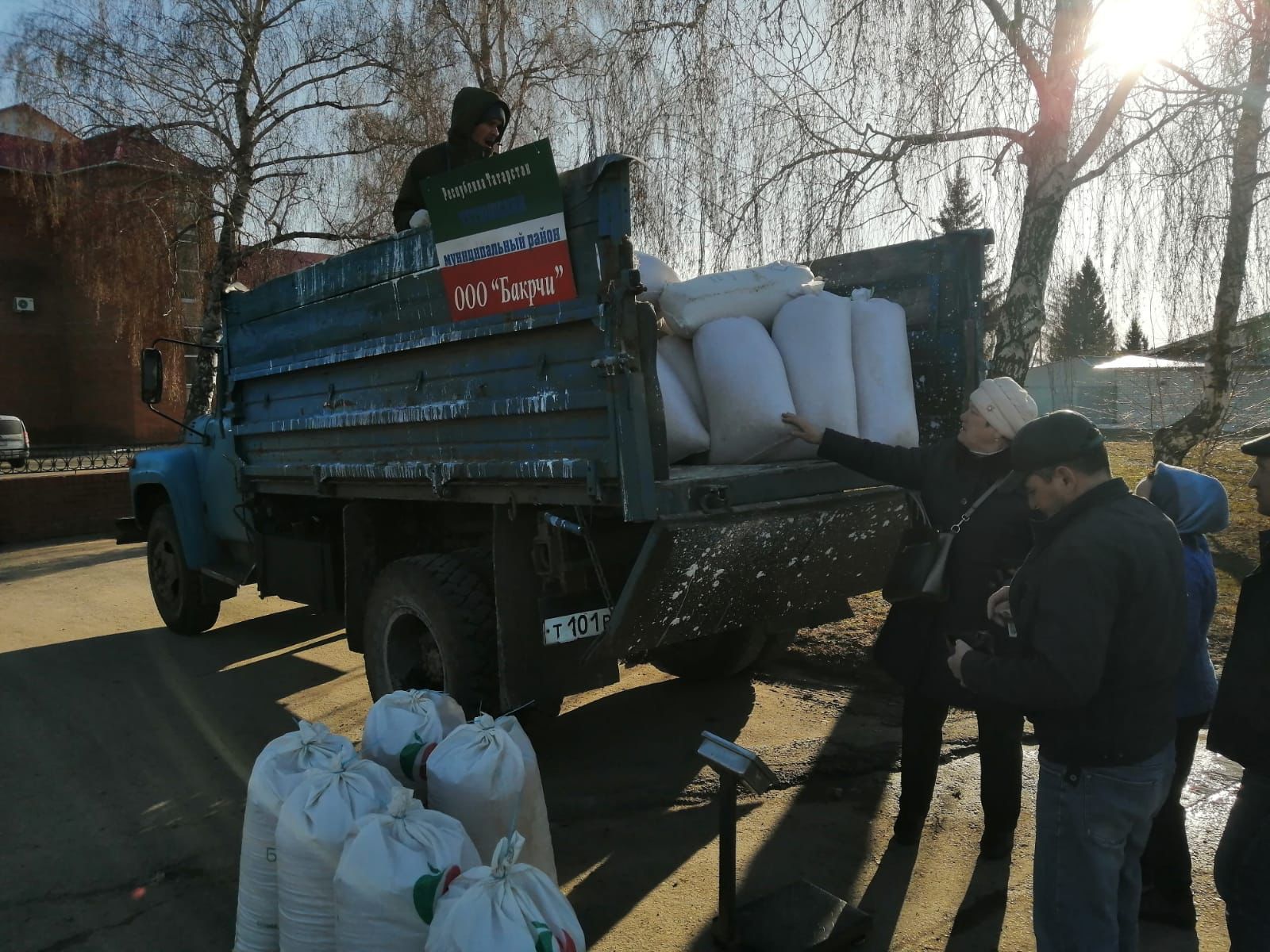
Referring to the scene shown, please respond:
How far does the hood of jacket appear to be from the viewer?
5.08m

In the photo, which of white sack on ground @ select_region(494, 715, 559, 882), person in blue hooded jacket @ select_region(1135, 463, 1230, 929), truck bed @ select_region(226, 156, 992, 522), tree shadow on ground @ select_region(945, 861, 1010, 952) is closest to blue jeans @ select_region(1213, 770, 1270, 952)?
person in blue hooded jacket @ select_region(1135, 463, 1230, 929)

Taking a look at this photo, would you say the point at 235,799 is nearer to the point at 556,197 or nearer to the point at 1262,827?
the point at 556,197

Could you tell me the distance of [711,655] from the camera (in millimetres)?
5320

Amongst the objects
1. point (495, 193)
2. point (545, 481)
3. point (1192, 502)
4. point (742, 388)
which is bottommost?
point (1192, 502)

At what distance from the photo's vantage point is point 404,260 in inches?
161

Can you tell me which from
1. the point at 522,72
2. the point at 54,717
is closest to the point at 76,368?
the point at 522,72

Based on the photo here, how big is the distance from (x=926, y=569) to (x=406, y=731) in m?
1.70

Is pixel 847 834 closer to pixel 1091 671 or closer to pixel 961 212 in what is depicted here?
pixel 1091 671

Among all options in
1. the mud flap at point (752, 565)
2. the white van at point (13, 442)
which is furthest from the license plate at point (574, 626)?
the white van at point (13, 442)

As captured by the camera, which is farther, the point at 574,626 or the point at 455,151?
the point at 455,151

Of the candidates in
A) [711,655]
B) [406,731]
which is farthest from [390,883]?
[711,655]

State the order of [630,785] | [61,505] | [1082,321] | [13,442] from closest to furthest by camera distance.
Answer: [630,785] < [61,505] < [1082,321] < [13,442]

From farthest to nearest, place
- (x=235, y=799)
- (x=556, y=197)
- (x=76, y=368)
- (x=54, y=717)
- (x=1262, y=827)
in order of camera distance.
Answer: (x=76, y=368) < (x=54, y=717) < (x=235, y=799) < (x=556, y=197) < (x=1262, y=827)

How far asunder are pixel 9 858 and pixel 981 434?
12.2 feet
